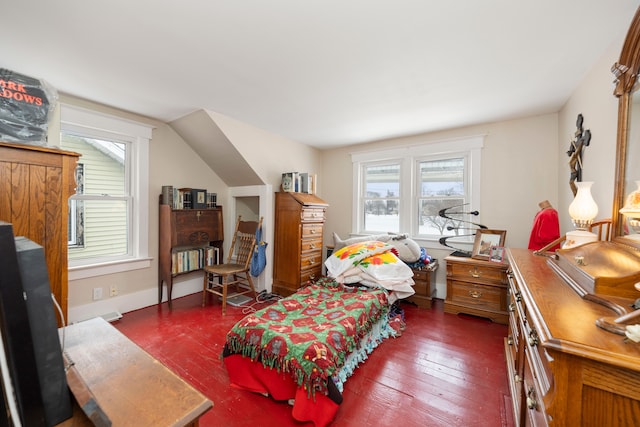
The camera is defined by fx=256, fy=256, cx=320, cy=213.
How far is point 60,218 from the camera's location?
1453 millimetres

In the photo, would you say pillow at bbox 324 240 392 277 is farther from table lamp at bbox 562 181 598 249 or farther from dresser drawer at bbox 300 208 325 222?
table lamp at bbox 562 181 598 249

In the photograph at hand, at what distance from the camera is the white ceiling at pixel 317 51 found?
139 cm

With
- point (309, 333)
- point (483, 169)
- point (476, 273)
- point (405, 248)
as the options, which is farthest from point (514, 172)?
point (309, 333)

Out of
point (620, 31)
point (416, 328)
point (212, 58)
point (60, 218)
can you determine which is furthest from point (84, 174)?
point (620, 31)

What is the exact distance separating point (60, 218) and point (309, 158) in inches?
130

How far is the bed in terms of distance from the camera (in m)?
1.45

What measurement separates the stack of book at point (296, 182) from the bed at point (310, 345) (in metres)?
1.55

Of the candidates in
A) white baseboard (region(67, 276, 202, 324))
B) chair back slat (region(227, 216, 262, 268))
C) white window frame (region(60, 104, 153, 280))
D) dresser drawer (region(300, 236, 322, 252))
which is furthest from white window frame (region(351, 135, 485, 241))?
white window frame (region(60, 104, 153, 280))

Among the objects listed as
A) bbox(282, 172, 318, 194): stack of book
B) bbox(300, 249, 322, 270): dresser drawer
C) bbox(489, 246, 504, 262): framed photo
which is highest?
bbox(282, 172, 318, 194): stack of book

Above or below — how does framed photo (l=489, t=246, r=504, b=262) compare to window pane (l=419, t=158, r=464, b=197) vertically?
below

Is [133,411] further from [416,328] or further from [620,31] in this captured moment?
[620,31]

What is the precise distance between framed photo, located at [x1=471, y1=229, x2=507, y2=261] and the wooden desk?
3092 mm

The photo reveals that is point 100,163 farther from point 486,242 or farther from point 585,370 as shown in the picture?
point 486,242

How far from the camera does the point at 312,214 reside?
3586 mm
